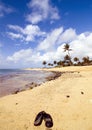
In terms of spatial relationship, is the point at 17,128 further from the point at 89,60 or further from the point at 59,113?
the point at 89,60

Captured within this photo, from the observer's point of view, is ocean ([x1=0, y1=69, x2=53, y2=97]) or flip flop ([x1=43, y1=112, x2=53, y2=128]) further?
ocean ([x1=0, y1=69, x2=53, y2=97])

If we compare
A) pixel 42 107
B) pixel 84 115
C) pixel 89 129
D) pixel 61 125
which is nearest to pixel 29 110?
pixel 42 107

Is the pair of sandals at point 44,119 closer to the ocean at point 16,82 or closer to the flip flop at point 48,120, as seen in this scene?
the flip flop at point 48,120

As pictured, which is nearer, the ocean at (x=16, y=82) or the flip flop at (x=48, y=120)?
the flip flop at (x=48, y=120)

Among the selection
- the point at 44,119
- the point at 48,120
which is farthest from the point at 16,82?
the point at 48,120

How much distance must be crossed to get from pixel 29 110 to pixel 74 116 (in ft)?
7.21

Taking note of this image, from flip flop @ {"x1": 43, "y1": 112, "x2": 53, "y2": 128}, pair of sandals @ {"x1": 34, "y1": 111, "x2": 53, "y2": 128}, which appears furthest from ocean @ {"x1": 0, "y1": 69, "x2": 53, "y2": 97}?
flip flop @ {"x1": 43, "y1": 112, "x2": 53, "y2": 128}

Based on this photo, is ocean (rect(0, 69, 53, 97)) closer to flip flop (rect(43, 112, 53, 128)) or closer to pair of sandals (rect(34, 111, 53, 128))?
pair of sandals (rect(34, 111, 53, 128))

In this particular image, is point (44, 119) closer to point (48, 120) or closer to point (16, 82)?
point (48, 120)

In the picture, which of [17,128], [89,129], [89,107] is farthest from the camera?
[89,107]

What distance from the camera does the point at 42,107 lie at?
7270 millimetres

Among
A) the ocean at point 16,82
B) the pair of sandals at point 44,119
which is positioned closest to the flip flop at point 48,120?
the pair of sandals at point 44,119

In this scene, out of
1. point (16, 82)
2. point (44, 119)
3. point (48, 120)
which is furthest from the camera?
point (16, 82)

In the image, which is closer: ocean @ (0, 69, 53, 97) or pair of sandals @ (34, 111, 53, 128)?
pair of sandals @ (34, 111, 53, 128)
